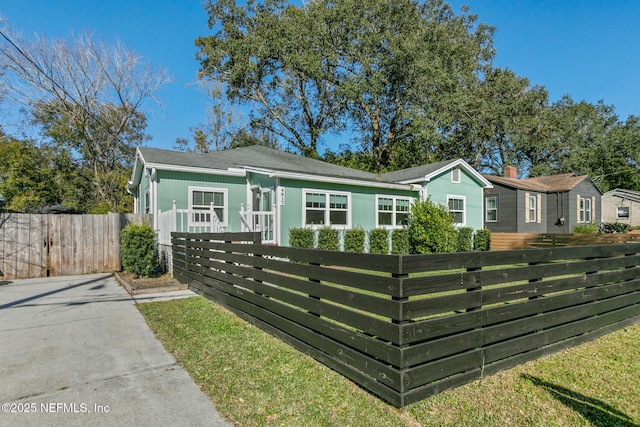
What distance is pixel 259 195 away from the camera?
11906 mm

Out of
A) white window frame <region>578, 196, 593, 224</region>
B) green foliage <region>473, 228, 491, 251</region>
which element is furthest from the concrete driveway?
white window frame <region>578, 196, 593, 224</region>

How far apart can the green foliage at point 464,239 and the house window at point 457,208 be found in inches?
34.8

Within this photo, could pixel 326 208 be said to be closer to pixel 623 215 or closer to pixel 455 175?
pixel 455 175

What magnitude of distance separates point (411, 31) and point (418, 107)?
498cm

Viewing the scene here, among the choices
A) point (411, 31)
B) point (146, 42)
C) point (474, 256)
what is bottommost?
point (474, 256)

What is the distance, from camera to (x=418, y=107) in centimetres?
2244

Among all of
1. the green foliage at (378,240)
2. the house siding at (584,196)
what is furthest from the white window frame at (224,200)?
the house siding at (584,196)

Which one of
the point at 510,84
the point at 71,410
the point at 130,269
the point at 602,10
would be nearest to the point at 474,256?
the point at 71,410

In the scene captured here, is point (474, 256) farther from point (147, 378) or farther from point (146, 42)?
point (146, 42)

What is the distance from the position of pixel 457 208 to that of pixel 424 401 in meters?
14.4

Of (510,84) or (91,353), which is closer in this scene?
(91,353)

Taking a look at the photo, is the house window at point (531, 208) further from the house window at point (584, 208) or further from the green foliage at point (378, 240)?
the green foliage at point (378, 240)

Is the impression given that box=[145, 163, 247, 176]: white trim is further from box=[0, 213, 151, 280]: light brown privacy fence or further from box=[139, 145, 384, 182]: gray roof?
box=[0, 213, 151, 280]: light brown privacy fence

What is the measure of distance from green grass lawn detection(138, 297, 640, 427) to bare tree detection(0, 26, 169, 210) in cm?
1816
